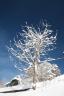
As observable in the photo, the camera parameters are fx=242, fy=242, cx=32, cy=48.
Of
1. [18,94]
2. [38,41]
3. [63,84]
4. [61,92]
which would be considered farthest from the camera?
[38,41]

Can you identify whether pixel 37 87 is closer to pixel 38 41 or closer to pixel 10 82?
pixel 38 41

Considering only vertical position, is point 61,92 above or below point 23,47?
below

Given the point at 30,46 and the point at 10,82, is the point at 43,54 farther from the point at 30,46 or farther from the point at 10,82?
the point at 10,82

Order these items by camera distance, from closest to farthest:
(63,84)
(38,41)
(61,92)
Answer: (61,92) < (63,84) < (38,41)

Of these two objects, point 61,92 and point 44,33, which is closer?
point 61,92

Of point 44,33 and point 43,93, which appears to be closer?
point 43,93

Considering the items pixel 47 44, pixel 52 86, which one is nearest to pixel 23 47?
A: pixel 47 44

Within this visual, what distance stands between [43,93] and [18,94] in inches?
110

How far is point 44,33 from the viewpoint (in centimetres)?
2362

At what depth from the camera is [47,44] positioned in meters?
23.0

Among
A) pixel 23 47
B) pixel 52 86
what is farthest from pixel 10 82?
pixel 52 86

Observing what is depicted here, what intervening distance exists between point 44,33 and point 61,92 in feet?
32.7

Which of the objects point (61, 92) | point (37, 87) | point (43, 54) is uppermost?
point (43, 54)

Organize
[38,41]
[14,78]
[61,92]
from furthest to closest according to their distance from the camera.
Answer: [14,78]
[38,41]
[61,92]
